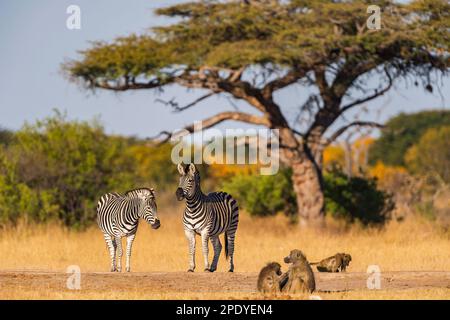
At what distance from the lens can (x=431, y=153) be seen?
59.3 m

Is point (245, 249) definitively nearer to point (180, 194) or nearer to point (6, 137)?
point (180, 194)

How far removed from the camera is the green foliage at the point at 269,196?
28.7 metres

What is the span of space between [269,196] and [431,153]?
32375mm

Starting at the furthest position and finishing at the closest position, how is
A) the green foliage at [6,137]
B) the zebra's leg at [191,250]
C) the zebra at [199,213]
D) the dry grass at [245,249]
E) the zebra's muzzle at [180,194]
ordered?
the green foliage at [6,137], the zebra's leg at [191,250], the zebra at [199,213], the zebra's muzzle at [180,194], the dry grass at [245,249]

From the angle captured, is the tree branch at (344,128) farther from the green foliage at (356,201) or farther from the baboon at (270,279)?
the baboon at (270,279)

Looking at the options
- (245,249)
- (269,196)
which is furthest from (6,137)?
(245,249)

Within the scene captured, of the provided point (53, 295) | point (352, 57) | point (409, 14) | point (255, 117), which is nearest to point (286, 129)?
point (255, 117)

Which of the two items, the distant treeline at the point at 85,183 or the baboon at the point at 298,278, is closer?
the baboon at the point at 298,278

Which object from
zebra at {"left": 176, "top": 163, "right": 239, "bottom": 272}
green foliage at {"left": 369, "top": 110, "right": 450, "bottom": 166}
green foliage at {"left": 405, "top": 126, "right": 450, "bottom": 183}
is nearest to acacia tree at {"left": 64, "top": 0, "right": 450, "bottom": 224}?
zebra at {"left": 176, "top": 163, "right": 239, "bottom": 272}

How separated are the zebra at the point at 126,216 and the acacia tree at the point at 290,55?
414 inches

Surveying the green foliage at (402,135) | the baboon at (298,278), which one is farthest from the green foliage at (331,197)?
the green foliage at (402,135)

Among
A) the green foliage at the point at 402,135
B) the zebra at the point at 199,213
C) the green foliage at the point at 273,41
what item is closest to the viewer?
the zebra at the point at 199,213

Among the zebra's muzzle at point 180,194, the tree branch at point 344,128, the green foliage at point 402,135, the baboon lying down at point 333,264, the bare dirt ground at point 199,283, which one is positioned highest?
the green foliage at point 402,135

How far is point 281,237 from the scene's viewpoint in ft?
77.2
